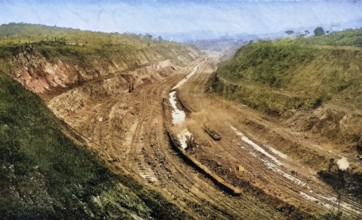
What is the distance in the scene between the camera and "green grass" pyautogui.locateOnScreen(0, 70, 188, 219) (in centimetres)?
1565

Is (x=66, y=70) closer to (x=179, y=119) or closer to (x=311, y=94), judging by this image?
(x=179, y=119)

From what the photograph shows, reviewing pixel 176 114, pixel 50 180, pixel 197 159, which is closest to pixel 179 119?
pixel 176 114

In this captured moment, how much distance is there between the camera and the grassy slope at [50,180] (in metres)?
15.7

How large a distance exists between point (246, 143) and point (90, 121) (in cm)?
1525

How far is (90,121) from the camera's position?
3838cm

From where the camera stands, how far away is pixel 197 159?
30906 mm

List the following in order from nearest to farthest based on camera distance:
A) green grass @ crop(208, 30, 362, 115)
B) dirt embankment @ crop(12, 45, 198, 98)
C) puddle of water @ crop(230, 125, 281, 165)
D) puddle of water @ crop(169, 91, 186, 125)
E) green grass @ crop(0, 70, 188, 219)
Answer: green grass @ crop(0, 70, 188, 219), puddle of water @ crop(230, 125, 281, 165), green grass @ crop(208, 30, 362, 115), dirt embankment @ crop(12, 45, 198, 98), puddle of water @ crop(169, 91, 186, 125)

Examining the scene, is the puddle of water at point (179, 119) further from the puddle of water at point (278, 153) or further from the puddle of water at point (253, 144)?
the puddle of water at point (278, 153)

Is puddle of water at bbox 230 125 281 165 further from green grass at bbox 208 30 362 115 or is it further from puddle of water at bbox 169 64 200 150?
green grass at bbox 208 30 362 115

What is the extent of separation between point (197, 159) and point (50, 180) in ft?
50.2

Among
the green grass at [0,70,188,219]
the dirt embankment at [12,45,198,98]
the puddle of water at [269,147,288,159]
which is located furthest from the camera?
the dirt embankment at [12,45,198,98]

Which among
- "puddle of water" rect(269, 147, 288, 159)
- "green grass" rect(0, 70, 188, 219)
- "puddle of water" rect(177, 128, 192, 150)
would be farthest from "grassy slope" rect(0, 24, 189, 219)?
"puddle of water" rect(269, 147, 288, 159)

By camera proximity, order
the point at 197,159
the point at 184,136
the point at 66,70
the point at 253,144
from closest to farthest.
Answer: the point at 197,159
the point at 253,144
the point at 184,136
the point at 66,70

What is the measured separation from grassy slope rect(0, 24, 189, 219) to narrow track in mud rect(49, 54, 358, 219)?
3.00 meters
